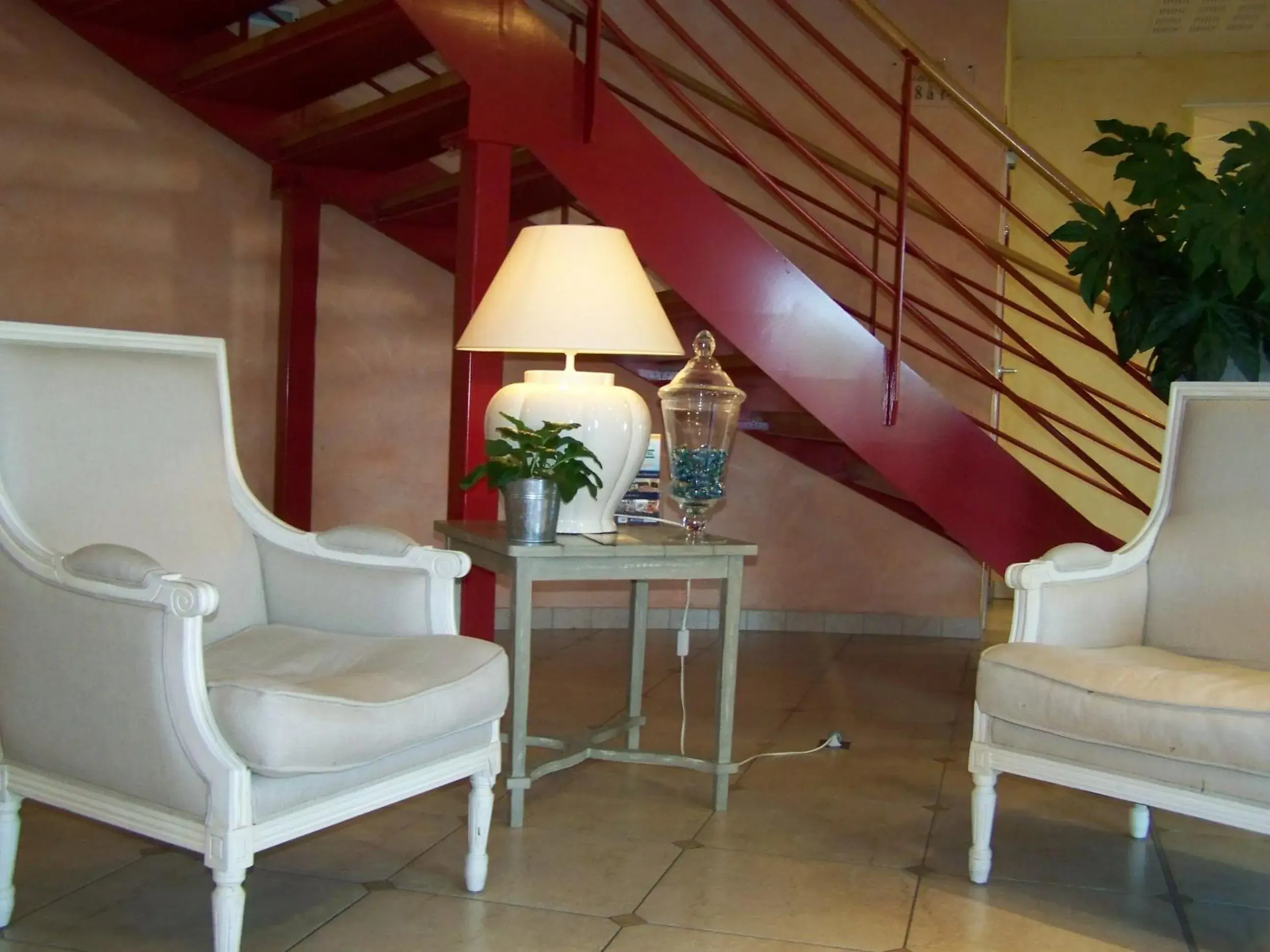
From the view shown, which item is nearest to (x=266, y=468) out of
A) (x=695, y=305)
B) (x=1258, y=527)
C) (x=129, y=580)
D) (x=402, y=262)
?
(x=402, y=262)

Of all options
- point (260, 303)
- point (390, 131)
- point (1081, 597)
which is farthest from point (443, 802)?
point (260, 303)

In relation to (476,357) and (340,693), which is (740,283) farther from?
(340,693)

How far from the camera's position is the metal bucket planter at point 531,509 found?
2760mm

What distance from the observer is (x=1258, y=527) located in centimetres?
280

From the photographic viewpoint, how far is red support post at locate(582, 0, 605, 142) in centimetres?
362

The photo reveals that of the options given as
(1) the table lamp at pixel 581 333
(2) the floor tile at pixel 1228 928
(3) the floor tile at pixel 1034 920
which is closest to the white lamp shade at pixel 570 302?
(1) the table lamp at pixel 581 333

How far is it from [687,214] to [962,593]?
2.26 m

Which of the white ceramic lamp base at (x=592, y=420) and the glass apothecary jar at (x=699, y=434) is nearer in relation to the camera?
the white ceramic lamp base at (x=592, y=420)

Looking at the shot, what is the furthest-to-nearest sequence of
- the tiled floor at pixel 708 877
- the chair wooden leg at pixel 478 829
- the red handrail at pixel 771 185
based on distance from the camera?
the red handrail at pixel 771 185, the chair wooden leg at pixel 478 829, the tiled floor at pixel 708 877

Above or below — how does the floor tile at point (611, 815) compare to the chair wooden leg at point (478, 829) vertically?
below

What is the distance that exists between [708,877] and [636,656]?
786mm

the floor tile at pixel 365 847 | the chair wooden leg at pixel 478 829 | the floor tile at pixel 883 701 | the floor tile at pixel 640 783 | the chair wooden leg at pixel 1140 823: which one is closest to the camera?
the chair wooden leg at pixel 478 829

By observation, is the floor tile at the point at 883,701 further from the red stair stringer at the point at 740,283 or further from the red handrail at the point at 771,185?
the red handrail at the point at 771,185

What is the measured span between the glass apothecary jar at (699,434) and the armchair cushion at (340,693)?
0.78 metres
